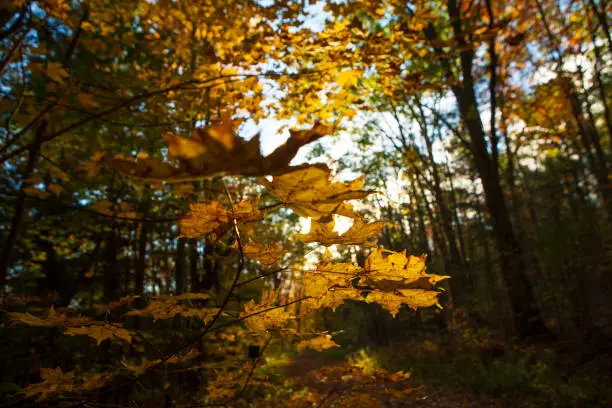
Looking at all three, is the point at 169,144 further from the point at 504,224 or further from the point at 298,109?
the point at 504,224

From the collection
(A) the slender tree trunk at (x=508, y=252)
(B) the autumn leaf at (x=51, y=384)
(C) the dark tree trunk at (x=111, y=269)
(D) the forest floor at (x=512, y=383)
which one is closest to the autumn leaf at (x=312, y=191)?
(B) the autumn leaf at (x=51, y=384)

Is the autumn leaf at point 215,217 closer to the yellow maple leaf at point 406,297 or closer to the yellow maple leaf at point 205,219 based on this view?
the yellow maple leaf at point 205,219

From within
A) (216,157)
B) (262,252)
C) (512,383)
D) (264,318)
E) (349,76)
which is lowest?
(512,383)

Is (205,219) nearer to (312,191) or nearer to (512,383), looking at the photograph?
(312,191)

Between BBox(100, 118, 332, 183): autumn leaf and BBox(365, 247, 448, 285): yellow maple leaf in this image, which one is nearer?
BBox(100, 118, 332, 183): autumn leaf

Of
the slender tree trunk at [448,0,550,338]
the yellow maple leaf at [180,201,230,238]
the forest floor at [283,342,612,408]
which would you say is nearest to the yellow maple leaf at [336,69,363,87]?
the yellow maple leaf at [180,201,230,238]

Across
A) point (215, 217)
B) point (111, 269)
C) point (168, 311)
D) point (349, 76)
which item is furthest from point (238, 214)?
point (111, 269)

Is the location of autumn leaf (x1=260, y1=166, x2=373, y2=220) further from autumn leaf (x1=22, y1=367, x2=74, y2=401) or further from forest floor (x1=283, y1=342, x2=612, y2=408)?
forest floor (x1=283, y1=342, x2=612, y2=408)

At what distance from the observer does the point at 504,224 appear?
725 centimetres

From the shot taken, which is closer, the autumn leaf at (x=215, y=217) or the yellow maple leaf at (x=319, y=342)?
the autumn leaf at (x=215, y=217)

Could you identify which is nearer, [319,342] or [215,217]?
[215,217]

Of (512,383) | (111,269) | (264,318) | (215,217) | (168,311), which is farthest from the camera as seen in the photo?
(111,269)

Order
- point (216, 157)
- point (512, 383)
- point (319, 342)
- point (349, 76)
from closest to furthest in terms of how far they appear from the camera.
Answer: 1. point (216, 157)
2. point (319, 342)
3. point (349, 76)
4. point (512, 383)

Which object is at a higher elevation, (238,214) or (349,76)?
(349,76)
